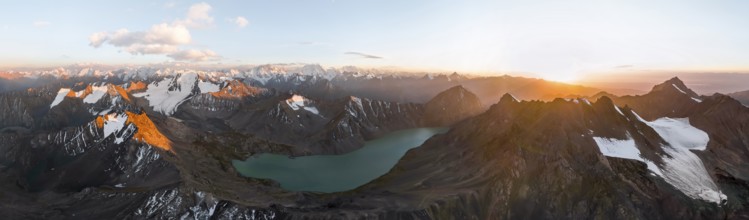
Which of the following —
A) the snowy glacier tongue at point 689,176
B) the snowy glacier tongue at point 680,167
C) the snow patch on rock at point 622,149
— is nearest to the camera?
the snowy glacier tongue at point 689,176

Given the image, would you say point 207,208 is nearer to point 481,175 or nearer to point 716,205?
point 481,175

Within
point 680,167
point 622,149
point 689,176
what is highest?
point 622,149

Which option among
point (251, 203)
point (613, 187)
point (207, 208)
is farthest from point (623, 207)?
point (207, 208)

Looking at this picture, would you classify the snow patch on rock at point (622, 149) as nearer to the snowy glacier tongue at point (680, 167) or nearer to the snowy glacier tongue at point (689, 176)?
the snowy glacier tongue at point (680, 167)

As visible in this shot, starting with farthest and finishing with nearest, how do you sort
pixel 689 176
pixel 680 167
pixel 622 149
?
pixel 622 149, pixel 680 167, pixel 689 176

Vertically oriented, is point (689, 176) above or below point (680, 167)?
below

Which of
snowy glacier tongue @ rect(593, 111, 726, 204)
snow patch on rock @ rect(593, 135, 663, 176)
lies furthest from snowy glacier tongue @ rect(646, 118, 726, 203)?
snow patch on rock @ rect(593, 135, 663, 176)

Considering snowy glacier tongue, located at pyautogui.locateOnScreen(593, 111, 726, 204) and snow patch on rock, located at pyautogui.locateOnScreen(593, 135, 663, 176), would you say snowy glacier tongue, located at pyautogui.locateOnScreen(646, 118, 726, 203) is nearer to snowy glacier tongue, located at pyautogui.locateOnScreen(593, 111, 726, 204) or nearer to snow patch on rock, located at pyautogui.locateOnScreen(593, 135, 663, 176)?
snowy glacier tongue, located at pyautogui.locateOnScreen(593, 111, 726, 204)

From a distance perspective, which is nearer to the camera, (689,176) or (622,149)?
(689,176)

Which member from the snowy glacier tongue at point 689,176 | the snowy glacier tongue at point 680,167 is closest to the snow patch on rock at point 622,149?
the snowy glacier tongue at point 680,167

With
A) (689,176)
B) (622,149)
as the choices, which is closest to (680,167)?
(689,176)

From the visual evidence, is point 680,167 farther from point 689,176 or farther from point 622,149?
point 622,149
